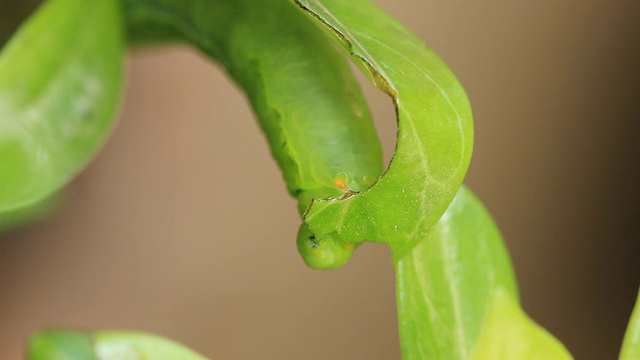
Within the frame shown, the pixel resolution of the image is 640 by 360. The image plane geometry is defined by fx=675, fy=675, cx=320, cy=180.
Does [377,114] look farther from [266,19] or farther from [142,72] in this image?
[266,19]

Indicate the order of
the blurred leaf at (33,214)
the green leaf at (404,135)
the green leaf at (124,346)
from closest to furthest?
the green leaf at (404,135), the green leaf at (124,346), the blurred leaf at (33,214)

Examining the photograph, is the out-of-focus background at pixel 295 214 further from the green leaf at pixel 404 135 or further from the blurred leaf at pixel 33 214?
the green leaf at pixel 404 135

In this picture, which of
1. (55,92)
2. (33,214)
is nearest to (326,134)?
(55,92)

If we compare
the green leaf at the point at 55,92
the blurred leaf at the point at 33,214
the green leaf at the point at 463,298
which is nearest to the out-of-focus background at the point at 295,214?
the blurred leaf at the point at 33,214

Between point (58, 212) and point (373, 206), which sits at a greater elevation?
point (373, 206)

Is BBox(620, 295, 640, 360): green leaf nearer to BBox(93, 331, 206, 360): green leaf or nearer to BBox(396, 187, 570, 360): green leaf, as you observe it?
BBox(396, 187, 570, 360): green leaf

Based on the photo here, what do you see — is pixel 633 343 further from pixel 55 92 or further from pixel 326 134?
pixel 55 92

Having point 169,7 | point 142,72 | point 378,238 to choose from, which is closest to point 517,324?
point 378,238

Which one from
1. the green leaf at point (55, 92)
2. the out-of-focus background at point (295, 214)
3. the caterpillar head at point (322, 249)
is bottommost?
the out-of-focus background at point (295, 214)
